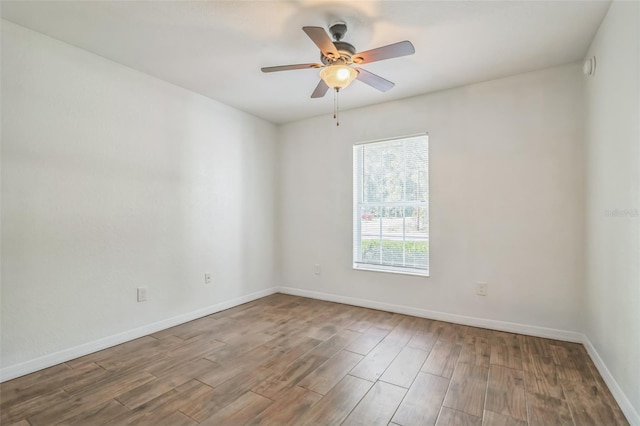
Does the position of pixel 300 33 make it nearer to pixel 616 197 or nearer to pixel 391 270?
pixel 616 197

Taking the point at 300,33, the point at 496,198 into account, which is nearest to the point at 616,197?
the point at 496,198

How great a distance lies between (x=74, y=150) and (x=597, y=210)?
4194 mm

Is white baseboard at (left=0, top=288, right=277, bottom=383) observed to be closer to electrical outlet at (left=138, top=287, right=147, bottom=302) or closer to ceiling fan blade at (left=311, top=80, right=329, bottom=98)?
electrical outlet at (left=138, top=287, right=147, bottom=302)

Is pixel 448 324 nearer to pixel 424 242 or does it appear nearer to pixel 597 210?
pixel 424 242

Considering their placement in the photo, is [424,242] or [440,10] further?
[424,242]

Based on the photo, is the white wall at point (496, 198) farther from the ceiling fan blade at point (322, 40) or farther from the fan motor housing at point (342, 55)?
the ceiling fan blade at point (322, 40)

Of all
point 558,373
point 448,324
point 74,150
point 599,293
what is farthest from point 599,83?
point 74,150

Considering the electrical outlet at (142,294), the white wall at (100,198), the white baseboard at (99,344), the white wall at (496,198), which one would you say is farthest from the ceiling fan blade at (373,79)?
the white baseboard at (99,344)

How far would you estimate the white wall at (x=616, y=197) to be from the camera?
5.54 ft

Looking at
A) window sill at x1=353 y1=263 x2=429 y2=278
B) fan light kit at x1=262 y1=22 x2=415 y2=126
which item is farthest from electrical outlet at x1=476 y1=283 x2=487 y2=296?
fan light kit at x1=262 y1=22 x2=415 y2=126

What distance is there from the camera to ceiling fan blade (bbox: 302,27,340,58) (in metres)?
1.77

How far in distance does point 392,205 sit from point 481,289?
4.31 feet

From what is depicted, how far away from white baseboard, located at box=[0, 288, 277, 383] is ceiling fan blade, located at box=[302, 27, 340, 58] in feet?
9.56

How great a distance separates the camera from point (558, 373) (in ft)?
7.22
